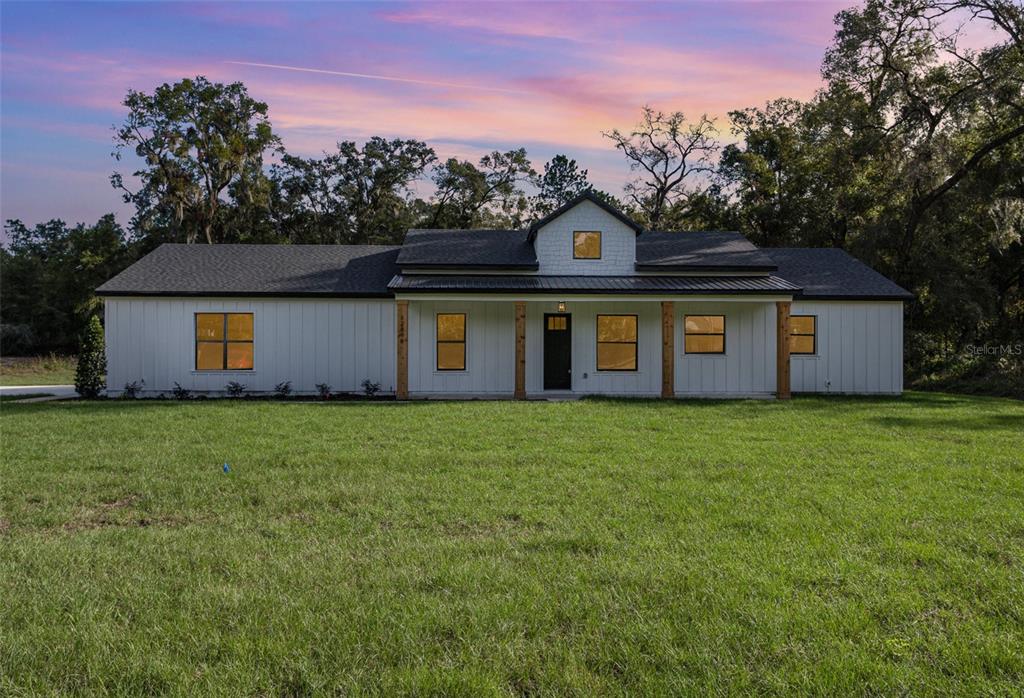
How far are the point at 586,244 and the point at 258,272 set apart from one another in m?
8.78

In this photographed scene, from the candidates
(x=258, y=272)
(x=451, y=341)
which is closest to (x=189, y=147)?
(x=258, y=272)

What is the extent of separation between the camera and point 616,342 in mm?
17594

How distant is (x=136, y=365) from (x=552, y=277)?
10.6m

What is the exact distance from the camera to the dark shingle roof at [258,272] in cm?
1681

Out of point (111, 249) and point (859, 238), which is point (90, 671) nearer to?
point (859, 238)

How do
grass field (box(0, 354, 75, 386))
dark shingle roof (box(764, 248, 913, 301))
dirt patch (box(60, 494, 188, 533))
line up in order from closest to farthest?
dirt patch (box(60, 494, 188, 533))
dark shingle roof (box(764, 248, 913, 301))
grass field (box(0, 354, 75, 386))

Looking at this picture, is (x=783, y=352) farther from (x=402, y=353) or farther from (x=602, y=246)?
(x=402, y=353)

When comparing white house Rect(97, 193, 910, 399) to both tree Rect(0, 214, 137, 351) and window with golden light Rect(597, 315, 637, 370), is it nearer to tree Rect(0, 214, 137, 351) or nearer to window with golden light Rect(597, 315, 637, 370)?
window with golden light Rect(597, 315, 637, 370)

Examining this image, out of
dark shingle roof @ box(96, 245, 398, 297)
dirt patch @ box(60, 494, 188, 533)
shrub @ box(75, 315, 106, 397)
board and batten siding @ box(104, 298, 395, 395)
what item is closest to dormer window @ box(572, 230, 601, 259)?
dark shingle roof @ box(96, 245, 398, 297)

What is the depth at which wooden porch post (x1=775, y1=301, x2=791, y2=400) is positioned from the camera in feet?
52.9

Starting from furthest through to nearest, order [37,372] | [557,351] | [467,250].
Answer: [37,372] < [467,250] < [557,351]

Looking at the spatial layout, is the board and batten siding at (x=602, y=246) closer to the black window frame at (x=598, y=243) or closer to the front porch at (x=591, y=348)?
the black window frame at (x=598, y=243)

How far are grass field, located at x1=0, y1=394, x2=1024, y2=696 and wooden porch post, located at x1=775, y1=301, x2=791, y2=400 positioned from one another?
7.34m

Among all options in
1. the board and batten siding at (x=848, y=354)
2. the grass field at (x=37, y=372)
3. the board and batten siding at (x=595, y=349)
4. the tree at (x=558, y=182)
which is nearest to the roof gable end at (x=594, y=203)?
the board and batten siding at (x=595, y=349)
